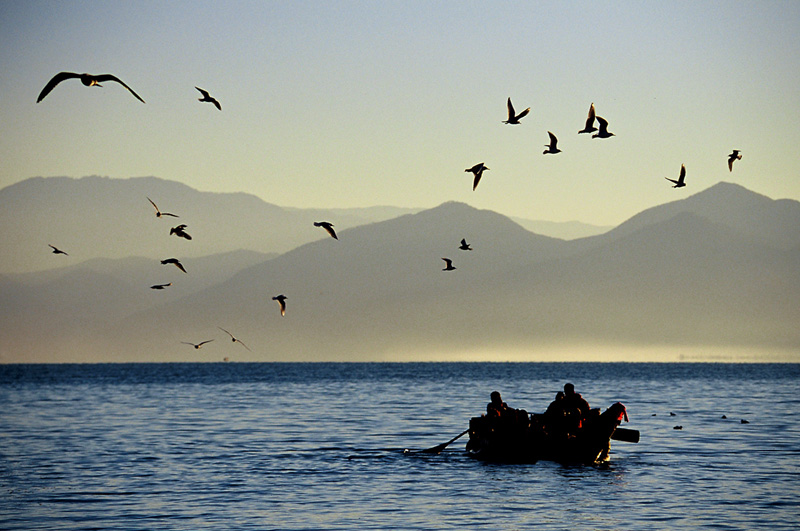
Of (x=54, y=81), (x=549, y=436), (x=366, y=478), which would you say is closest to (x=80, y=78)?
(x=54, y=81)

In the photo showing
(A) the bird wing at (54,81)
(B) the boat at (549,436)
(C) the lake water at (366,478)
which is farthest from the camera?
(B) the boat at (549,436)

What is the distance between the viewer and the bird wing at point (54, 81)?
59.2 feet

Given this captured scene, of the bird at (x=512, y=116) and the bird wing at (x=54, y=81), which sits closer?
the bird wing at (x=54, y=81)

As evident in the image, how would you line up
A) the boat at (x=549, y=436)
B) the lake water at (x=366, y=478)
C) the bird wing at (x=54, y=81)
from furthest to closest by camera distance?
the boat at (x=549, y=436) → the lake water at (x=366, y=478) → the bird wing at (x=54, y=81)

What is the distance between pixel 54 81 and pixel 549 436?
22.0 meters

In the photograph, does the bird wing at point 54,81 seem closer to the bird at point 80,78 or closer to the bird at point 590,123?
the bird at point 80,78

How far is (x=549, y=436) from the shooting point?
35.5m

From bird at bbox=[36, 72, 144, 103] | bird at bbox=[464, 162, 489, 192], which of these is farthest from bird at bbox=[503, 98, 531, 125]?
bird at bbox=[36, 72, 144, 103]

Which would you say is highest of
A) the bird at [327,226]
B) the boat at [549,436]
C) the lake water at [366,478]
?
the bird at [327,226]

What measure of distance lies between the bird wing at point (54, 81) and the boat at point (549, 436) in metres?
19.8

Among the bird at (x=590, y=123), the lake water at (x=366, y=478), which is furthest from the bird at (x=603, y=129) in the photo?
the lake water at (x=366, y=478)

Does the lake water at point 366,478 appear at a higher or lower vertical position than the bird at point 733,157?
lower

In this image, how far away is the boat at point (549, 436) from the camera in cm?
3509

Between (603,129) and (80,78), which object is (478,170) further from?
(80,78)
